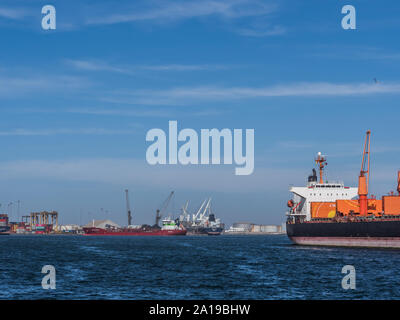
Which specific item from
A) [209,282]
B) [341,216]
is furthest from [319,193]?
[209,282]

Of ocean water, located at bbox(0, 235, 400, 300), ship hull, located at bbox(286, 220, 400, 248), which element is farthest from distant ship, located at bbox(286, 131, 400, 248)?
ocean water, located at bbox(0, 235, 400, 300)

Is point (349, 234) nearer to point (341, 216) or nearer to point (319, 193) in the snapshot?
point (341, 216)

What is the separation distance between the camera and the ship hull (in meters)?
76.4

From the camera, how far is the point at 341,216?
313 ft

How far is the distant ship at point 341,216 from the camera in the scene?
3123 inches

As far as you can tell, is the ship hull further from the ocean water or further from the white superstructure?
the ocean water

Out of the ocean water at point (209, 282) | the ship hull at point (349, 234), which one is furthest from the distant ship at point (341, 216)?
the ocean water at point (209, 282)

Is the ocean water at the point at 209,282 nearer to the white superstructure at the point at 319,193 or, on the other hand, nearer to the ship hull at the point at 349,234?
the ship hull at the point at 349,234

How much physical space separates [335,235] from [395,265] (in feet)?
116
